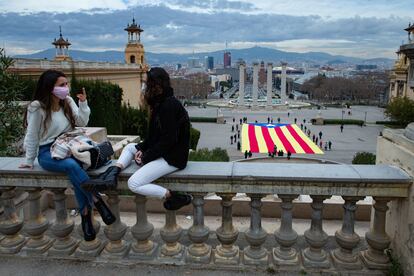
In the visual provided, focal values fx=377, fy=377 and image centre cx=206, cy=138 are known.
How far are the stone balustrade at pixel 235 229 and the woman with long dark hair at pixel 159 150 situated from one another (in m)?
0.10

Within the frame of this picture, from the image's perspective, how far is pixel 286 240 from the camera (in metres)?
3.26

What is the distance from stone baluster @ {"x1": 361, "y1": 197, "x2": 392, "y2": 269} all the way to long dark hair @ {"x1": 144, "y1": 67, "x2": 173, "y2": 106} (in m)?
2.01

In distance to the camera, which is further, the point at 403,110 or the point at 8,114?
the point at 403,110

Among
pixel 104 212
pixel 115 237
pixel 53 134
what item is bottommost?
pixel 115 237

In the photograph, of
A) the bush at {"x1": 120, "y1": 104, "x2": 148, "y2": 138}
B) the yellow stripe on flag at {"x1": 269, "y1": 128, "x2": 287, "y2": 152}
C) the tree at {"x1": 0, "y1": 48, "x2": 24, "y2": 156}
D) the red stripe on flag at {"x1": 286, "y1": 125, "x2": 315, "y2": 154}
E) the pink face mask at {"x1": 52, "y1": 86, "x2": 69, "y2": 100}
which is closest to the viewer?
the pink face mask at {"x1": 52, "y1": 86, "x2": 69, "y2": 100}

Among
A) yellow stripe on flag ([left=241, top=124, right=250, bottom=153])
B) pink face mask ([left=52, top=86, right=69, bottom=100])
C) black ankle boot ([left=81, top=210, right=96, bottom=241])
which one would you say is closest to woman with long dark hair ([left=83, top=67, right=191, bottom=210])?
black ankle boot ([left=81, top=210, right=96, bottom=241])

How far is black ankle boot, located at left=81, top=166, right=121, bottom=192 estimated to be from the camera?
120 inches

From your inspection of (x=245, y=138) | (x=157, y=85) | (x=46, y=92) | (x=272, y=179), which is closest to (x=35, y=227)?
(x=46, y=92)

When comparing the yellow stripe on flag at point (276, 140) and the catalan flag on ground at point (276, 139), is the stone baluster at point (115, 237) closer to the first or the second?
the catalan flag on ground at point (276, 139)

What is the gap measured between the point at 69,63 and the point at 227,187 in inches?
1038

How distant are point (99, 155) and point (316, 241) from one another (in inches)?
79.4

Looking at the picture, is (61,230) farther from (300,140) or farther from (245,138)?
(300,140)

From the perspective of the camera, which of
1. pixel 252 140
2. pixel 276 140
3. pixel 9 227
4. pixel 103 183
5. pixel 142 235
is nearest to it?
pixel 103 183

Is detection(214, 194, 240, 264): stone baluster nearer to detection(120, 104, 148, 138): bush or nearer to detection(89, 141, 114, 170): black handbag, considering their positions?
detection(89, 141, 114, 170): black handbag
